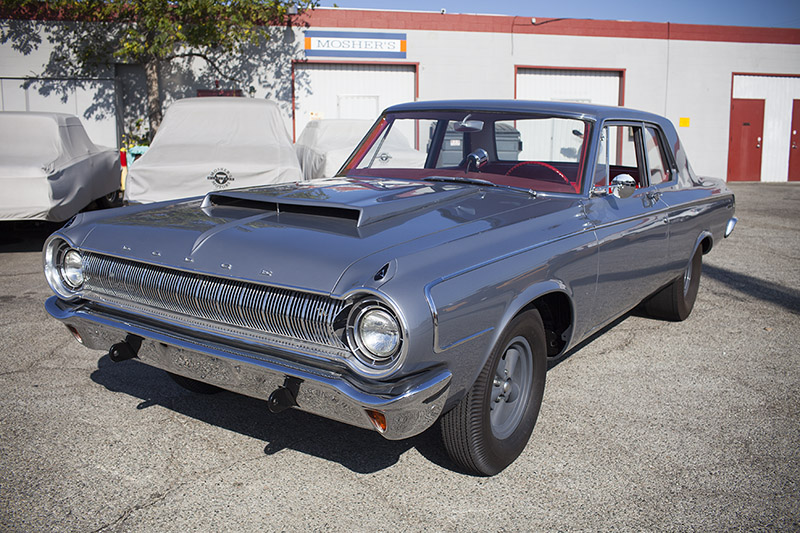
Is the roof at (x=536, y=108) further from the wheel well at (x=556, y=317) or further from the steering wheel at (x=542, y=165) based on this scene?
the wheel well at (x=556, y=317)

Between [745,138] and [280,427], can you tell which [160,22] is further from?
[745,138]

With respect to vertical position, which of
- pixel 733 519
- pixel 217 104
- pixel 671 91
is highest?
pixel 671 91

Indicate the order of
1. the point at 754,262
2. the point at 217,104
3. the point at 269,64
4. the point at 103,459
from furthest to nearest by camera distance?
the point at 269,64 < the point at 217,104 < the point at 754,262 < the point at 103,459

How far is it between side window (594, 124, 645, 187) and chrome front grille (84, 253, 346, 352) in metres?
1.92

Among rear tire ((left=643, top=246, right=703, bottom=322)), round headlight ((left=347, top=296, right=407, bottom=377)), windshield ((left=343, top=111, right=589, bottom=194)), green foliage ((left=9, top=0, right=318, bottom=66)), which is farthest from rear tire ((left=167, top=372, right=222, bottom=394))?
green foliage ((left=9, top=0, right=318, bottom=66))

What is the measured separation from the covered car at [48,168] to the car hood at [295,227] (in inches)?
166

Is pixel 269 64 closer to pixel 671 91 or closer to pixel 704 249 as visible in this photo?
pixel 671 91

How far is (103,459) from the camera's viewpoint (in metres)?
2.97

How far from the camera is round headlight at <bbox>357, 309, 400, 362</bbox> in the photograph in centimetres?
227

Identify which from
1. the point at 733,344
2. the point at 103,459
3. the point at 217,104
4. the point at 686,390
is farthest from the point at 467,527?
the point at 217,104

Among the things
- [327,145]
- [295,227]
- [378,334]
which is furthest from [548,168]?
[327,145]

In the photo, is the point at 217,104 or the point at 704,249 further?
the point at 217,104

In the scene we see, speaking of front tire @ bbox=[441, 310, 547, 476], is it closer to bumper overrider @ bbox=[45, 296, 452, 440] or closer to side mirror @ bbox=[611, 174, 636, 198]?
bumper overrider @ bbox=[45, 296, 452, 440]

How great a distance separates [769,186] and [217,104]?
15547 mm
